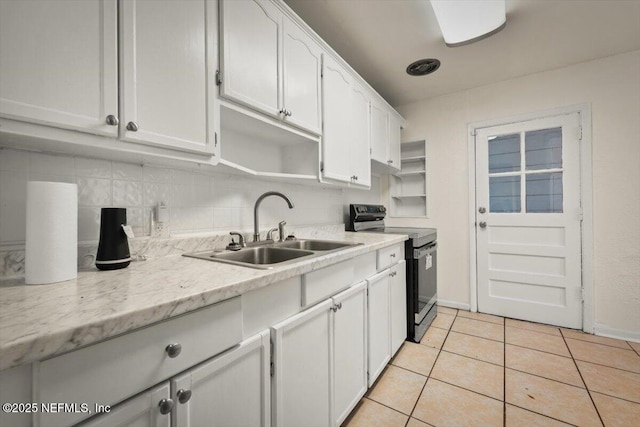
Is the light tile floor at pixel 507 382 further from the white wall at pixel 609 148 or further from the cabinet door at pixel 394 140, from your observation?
the cabinet door at pixel 394 140

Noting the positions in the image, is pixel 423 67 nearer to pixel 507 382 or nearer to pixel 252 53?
pixel 252 53

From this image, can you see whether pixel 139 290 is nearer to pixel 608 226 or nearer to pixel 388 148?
pixel 388 148

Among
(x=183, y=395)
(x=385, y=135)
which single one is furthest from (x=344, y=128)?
(x=183, y=395)

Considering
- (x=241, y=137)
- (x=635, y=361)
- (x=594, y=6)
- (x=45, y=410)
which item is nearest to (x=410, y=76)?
(x=594, y=6)

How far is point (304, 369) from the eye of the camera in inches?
39.8

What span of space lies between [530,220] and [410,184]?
4.17 ft

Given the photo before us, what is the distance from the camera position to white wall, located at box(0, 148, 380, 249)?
0.87 m

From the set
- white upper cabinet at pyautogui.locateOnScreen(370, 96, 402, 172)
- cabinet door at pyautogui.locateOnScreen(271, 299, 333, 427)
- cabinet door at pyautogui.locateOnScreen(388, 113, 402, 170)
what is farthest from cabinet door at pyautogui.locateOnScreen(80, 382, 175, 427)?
cabinet door at pyautogui.locateOnScreen(388, 113, 402, 170)

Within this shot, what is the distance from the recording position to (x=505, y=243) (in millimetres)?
2646

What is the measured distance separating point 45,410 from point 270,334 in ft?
1.76

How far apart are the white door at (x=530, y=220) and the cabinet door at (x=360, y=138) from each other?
4.53 feet

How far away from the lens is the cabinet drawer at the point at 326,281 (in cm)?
104

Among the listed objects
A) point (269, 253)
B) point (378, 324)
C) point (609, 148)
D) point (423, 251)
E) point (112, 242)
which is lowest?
point (378, 324)

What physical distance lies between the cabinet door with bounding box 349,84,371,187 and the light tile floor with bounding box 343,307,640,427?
1.46 m
